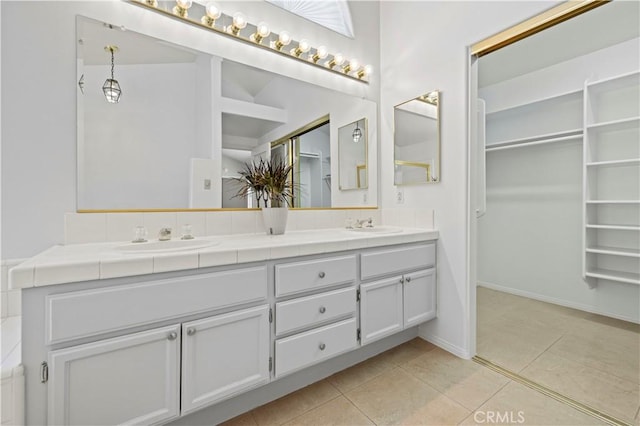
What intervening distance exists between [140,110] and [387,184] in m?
1.92

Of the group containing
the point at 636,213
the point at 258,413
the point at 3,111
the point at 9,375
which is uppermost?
the point at 3,111

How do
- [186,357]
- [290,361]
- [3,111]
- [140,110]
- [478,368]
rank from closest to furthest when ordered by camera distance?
[186,357] < [3,111] < [290,361] < [140,110] < [478,368]

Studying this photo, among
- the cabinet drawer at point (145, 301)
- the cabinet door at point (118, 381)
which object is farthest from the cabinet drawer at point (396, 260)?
the cabinet door at point (118, 381)

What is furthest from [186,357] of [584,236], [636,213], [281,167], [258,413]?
[636,213]

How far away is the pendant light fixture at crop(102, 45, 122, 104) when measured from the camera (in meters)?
1.53

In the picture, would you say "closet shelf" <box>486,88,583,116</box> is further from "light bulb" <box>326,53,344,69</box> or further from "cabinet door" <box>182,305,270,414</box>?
"cabinet door" <box>182,305,270,414</box>

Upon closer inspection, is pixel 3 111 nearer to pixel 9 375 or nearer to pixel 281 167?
pixel 9 375

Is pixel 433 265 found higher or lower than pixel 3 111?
lower

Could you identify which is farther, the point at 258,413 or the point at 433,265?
the point at 433,265

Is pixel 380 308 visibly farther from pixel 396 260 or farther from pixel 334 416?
pixel 334 416

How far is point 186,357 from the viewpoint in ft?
3.82

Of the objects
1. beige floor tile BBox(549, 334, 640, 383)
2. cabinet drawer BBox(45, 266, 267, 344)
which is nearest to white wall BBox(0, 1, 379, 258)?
cabinet drawer BBox(45, 266, 267, 344)

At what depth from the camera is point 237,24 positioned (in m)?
1.84

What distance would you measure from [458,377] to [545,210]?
7.50 feet
